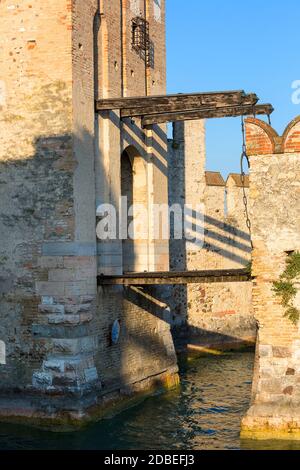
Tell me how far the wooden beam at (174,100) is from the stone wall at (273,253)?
1.67 meters

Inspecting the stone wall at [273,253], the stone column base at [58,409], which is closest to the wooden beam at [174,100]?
the stone wall at [273,253]

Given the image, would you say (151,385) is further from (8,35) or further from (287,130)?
(8,35)

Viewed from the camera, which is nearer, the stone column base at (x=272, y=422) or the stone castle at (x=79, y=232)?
the stone column base at (x=272, y=422)

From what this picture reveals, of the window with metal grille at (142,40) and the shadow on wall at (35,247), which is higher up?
the window with metal grille at (142,40)

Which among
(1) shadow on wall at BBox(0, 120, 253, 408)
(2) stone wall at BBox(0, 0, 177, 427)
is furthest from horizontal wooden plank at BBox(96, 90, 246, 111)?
(1) shadow on wall at BBox(0, 120, 253, 408)

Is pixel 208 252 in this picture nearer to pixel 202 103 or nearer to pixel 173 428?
pixel 202 103

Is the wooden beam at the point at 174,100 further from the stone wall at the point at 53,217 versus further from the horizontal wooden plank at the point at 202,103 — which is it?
the stone wall at the point at 53,217

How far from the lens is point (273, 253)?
36.2ft

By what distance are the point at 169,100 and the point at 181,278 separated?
3452mm

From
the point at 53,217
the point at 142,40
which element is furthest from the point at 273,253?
the point at 142,40

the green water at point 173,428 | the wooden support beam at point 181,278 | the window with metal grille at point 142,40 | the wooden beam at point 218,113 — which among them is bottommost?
the green water at point 173,428

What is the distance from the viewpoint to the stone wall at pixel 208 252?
20.1 metres
